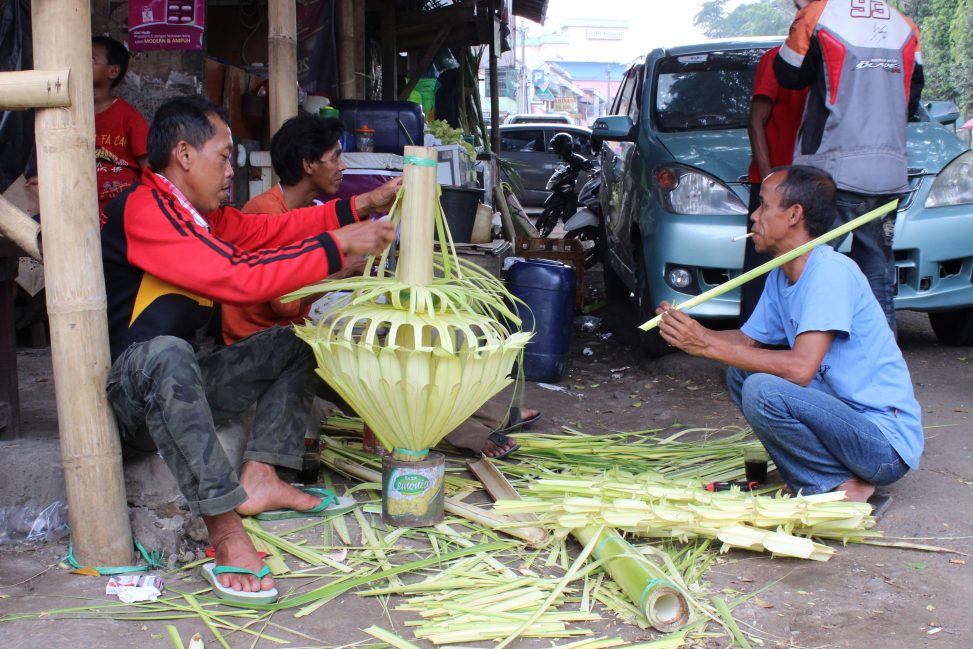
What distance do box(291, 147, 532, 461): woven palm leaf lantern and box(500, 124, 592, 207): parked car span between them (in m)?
15.3

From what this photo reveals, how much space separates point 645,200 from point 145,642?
4.16 m

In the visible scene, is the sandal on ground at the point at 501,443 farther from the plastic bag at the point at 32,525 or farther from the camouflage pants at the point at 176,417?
the plastic bag at the point at 32,525

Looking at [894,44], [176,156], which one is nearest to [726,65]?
[894,44]

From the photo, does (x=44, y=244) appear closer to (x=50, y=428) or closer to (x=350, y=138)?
(x=50, y=428)

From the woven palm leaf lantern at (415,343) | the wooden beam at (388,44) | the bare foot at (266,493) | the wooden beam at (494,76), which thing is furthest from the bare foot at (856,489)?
the wooden beam at (388,44)

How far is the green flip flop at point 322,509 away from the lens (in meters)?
3.12

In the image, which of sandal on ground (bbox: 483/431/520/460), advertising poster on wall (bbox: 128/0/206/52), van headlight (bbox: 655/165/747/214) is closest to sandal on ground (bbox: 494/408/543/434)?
sandal on ground (bbox: 483/431/520/460)

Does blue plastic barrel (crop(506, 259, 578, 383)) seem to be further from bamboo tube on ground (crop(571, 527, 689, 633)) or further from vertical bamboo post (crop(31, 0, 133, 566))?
vertical bamboo post (crop(31, 0, 133, 566))

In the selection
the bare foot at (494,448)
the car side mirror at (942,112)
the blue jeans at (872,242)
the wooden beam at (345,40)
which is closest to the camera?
the bare foot at (494,448)

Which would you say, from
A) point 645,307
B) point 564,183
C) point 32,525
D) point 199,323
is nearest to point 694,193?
point 645,307

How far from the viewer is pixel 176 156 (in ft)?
9.39

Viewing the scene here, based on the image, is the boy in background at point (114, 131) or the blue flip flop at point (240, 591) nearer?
the blue flip flop at point (240, 591)

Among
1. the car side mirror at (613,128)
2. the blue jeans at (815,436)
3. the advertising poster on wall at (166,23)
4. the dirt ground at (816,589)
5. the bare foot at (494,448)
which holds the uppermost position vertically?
the advertising poster on wall at (166,23)

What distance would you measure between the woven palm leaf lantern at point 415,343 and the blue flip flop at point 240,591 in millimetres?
597
